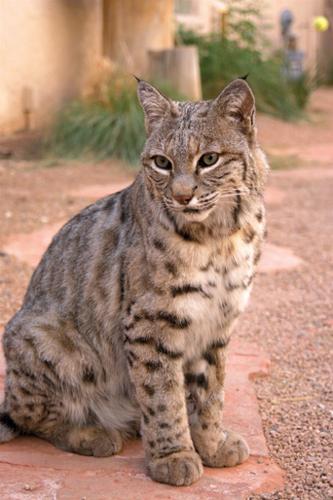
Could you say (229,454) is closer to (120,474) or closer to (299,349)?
(120,474)

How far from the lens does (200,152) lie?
321 centimetres

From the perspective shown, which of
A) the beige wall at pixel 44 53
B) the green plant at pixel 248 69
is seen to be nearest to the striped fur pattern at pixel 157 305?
the beige wall at pixel 44 53

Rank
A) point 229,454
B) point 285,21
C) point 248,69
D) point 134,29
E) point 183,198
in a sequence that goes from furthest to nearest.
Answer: point 285,21 < point 248,69 < point 134,29 < point 229,454 < point 183,198

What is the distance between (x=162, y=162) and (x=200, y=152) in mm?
153

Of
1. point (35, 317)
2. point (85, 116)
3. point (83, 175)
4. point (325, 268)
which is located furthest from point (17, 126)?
point (35, 317)

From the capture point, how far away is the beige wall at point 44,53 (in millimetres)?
11070

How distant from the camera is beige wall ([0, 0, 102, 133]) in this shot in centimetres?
1107

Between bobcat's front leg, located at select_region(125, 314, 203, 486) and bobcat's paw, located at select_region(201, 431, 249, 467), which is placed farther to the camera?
bobcat's paw, located at select_region(201, 431, 249, 467)

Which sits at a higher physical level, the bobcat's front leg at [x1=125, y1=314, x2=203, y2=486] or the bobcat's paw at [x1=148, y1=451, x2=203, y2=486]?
the bobcat's front leg at [x1=125, y1=314, x2=203, y2=486]

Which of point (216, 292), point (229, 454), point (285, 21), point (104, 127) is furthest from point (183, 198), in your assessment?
point (285, 21)

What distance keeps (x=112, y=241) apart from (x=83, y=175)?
6242mm

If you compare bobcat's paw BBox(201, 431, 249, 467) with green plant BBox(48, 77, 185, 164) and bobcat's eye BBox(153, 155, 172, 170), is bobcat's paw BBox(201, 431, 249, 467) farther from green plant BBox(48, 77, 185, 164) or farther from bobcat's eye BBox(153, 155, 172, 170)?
green plant BBox(48, 77, 185, 164)

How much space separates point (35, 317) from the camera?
370 centimetres

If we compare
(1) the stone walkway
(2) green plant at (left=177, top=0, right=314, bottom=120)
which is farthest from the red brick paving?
(2) green plant at (left=177, top=0, right=314, bottom=120)
